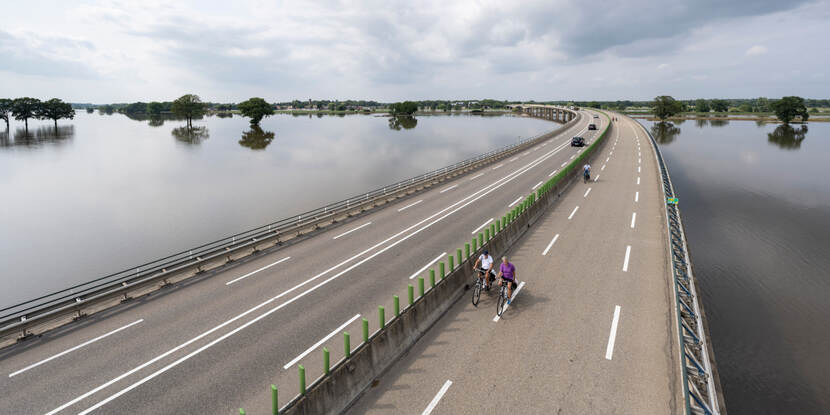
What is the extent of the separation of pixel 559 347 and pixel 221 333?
1118 cm

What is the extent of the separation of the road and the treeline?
207 metres

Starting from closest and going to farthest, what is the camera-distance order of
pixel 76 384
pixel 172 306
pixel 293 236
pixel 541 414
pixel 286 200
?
pixel 541 414, pixel 76 384, pixel 172 306, pixel 293 236, pixel 286 200

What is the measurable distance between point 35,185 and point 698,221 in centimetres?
7469

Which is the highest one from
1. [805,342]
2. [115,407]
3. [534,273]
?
[534,273]

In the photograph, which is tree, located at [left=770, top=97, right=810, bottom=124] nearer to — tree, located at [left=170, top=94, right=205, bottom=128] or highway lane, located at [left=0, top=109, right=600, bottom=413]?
highway lane, located at [left=0, top=109, right=600, bottom=413]

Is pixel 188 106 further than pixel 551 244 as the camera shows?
Yes

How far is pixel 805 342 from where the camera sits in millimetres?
16578

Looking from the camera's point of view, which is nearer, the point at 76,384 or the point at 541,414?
the point at 541,414

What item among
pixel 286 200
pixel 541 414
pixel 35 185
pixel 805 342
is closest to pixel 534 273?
pixel 541 414

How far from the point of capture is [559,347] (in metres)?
11.7

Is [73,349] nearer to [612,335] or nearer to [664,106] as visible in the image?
[612,335]

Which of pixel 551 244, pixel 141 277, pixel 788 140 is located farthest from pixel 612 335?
pixel 788 140

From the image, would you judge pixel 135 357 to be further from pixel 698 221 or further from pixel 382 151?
pixel 382 151

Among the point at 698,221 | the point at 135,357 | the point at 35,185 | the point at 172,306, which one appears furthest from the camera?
the point at 35,185
